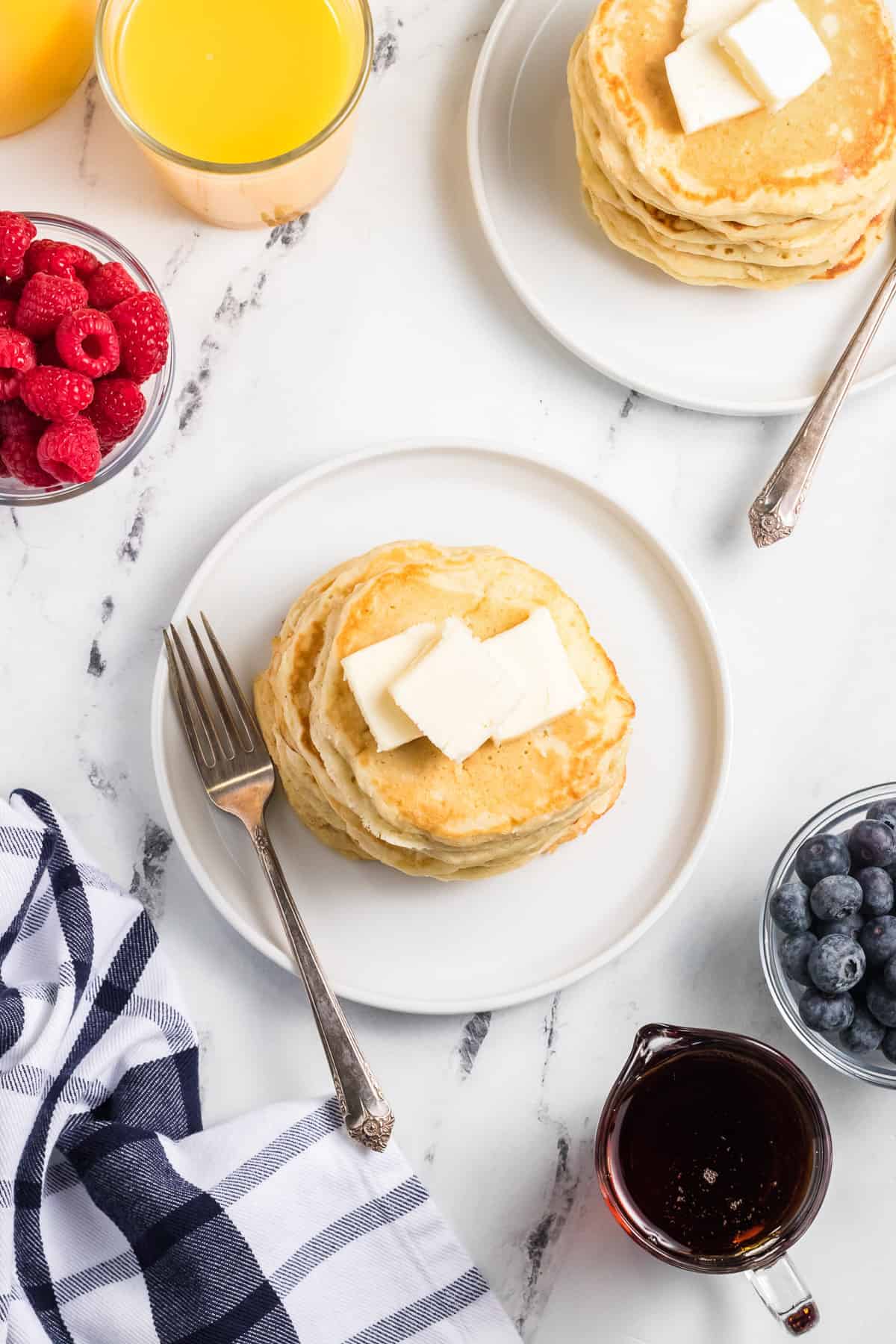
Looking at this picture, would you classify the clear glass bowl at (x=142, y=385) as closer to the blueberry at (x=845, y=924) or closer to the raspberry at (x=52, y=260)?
the raspberry at (x=52, y=260)

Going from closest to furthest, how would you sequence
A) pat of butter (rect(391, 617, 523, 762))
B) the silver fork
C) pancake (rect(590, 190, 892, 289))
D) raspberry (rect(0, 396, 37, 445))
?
pat of butter (rect(391, 617, 523, 762)) → raspberry (rect(0, 396, 37, 445)) → the silver fork → pancake (rect(590, 190, 892, 289))

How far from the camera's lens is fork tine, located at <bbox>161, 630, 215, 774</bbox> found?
1.82 meters

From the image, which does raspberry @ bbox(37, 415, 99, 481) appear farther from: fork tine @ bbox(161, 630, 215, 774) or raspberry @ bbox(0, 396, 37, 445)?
fork tine @ bbox(161, 630, 215, 774)

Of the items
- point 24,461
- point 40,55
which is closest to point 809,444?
point 24,461

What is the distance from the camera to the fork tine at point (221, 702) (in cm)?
182

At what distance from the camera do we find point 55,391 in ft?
5.38

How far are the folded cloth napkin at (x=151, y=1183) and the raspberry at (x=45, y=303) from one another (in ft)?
2.27

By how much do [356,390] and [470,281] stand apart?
26 cm

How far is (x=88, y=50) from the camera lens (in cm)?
197

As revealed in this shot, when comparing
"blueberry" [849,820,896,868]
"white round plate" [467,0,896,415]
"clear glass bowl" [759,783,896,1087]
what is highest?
"white round plate" [467,0,896,415]

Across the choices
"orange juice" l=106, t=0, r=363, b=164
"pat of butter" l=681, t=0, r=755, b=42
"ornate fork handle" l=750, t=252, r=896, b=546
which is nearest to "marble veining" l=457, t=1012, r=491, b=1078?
"ornate fork handle" l=750, t=252, r=896, b=546

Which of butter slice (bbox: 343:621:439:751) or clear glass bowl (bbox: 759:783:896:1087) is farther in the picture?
clear glass bowl (bbox: 759:783:896:1087)

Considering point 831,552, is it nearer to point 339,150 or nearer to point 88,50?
point 339,150

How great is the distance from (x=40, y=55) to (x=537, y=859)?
143cm
